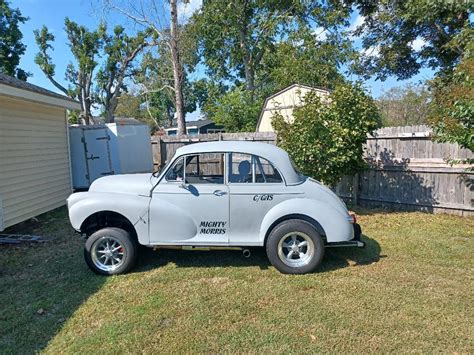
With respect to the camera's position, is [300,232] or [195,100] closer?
[300,232]

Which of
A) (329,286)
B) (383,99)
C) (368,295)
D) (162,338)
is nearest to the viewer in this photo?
(162,338)

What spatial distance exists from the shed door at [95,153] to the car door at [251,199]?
311 inches

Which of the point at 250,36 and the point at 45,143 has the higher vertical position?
the point at 250,36

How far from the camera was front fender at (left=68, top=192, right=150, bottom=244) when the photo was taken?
4496 millimetres

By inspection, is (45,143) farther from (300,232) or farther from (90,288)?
(300,232)

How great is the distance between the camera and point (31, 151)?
8.05 m

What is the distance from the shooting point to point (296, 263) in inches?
179

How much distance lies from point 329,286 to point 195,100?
4134 cm

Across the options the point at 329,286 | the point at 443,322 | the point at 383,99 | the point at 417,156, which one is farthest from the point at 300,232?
the point at 383,99

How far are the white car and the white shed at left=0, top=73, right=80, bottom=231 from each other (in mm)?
3610

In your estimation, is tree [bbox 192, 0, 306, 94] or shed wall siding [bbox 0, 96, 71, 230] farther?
tree [bbox 192, 0, 306, 94]

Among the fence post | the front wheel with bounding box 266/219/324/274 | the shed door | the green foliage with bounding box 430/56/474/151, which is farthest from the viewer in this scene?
the shed door

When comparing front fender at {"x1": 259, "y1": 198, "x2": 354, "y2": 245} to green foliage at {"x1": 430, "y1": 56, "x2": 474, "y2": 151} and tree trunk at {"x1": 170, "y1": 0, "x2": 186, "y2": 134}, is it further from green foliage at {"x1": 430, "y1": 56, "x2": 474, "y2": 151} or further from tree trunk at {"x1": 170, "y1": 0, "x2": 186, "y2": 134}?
tree trunk at {"x1": 170, "y1": 0, "x2": 186, "y2": 134}

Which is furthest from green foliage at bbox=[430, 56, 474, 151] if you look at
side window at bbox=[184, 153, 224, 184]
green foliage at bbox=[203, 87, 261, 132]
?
green foliage at bbox=[203, 87, 261, 132]
